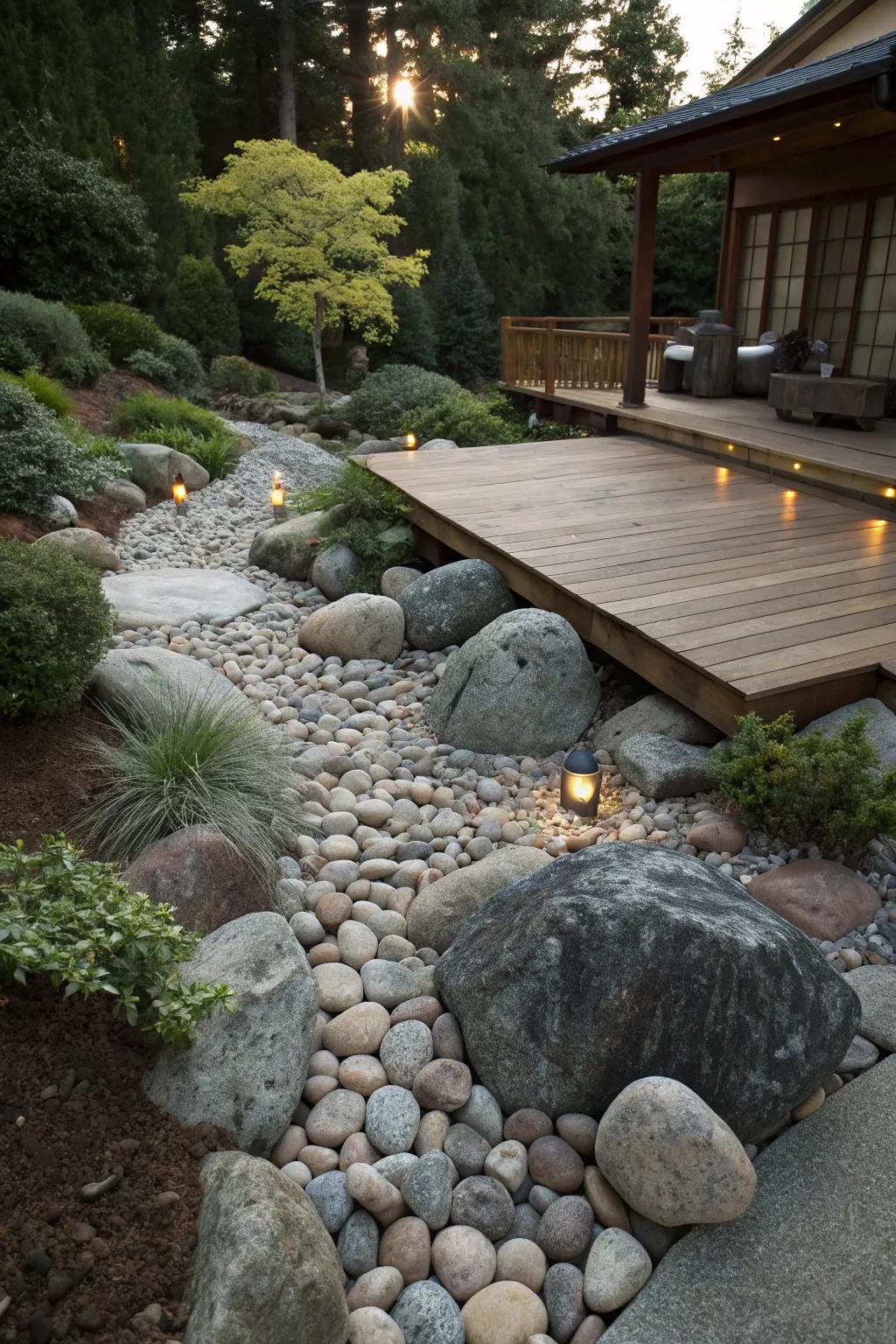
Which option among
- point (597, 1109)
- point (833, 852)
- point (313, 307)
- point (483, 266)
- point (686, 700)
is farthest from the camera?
point (483, 266)

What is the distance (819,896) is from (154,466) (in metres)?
6.93

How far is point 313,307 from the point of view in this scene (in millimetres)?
13812

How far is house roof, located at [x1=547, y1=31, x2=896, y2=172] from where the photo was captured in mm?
6062

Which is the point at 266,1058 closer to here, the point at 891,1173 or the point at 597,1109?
the point at 597,1109

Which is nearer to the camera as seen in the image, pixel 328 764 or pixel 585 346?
pixel 328 764

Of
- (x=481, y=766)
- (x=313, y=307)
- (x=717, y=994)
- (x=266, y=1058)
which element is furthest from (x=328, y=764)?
(x=313, y=307)

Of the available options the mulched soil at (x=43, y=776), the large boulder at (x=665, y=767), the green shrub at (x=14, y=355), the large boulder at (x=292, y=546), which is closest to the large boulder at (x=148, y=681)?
the mulched soil at (x=43, y=776)

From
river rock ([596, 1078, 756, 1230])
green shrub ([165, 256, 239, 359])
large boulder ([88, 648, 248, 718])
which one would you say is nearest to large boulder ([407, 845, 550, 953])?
river rock ([596, 1078, 756, 1230])

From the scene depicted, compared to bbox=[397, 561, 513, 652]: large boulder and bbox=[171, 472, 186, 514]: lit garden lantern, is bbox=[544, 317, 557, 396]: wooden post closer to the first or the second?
bbox=[171, 472, 186, 514]: lit garden lantern

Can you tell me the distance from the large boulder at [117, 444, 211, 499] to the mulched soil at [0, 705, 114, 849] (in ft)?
Result: 16.4

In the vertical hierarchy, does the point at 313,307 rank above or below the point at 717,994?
above

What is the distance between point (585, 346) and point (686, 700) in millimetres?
7431

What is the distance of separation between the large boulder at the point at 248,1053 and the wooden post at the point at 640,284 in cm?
763

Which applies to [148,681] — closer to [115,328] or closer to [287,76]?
[115,328]
